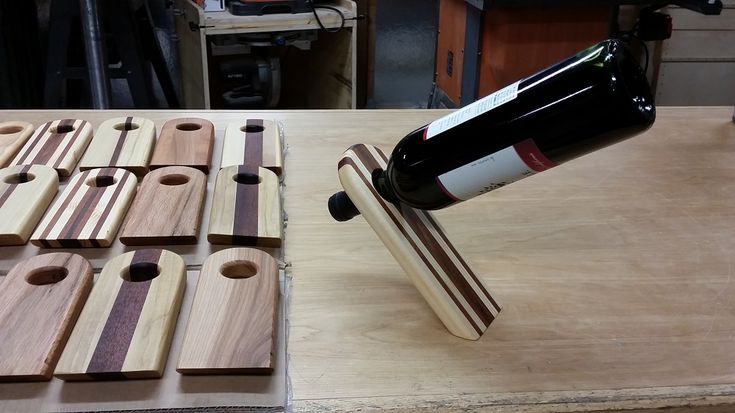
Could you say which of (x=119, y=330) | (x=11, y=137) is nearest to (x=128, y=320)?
(x=119, y=330)

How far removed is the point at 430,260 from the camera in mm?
597

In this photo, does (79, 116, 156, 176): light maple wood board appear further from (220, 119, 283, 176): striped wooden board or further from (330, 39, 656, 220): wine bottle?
(330, 39, 656, 220): wine bottle

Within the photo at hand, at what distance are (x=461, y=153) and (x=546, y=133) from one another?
0.23 feet

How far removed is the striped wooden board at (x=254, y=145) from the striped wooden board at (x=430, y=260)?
24 centimetres

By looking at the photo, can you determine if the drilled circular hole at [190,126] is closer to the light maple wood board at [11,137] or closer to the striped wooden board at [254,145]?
the striped wooden board at [254,145]

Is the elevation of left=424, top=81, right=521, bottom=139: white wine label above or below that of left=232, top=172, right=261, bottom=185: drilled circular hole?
above

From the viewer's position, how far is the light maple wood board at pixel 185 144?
827 millimetres

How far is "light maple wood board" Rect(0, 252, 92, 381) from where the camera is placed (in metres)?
0.50

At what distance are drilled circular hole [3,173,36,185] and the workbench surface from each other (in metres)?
0.27

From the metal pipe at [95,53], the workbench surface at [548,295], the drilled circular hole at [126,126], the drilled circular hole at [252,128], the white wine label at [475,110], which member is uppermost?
the white wine label at [475,110]

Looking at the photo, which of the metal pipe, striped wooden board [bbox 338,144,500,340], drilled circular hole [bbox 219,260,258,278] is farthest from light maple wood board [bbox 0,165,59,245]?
the metal pipe

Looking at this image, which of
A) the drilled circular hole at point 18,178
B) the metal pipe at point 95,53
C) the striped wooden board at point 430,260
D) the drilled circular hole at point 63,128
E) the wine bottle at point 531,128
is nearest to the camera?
the wine bottle at point 531,128

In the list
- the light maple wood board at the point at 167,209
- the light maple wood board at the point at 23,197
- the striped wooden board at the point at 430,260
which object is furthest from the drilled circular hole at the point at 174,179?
the striped wooden board at the point at 430,260

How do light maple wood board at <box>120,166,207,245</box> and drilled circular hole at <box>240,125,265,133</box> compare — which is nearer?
light maple wood board at <box>120,166,207,245</box>
